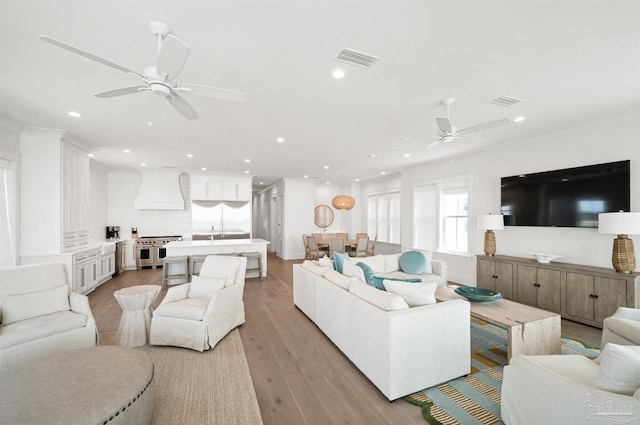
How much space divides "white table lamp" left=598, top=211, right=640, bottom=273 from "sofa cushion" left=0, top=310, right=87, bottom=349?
19.4ft

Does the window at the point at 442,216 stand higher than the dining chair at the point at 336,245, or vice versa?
the window at the point at 442,216

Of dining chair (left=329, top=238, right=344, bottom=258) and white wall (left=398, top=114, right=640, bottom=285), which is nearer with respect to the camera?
white wall (left=398, top=114, right=640, bottom=285)

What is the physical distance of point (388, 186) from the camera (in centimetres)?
907

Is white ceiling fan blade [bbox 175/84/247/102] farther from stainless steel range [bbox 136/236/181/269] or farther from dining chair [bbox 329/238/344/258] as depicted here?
stainless steel range [bbox 136/236/181/269]

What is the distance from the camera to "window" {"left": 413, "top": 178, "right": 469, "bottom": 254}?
6.04m

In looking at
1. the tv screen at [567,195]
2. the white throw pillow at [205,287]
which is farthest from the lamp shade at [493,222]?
the white throw pillow at [205,287]

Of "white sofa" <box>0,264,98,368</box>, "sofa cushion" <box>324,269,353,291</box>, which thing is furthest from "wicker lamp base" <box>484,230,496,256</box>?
"white sofa" <box>0,264,98,368</box>

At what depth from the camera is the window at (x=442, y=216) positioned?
6043 mm

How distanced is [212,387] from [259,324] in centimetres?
140

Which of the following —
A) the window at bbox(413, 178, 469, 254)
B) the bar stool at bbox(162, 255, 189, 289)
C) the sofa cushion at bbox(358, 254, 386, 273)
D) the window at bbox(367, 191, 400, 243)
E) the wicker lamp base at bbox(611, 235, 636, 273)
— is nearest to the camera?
the wicker lamp base at bbox(611, 235, 636, 273)

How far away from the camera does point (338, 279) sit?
3.18 m

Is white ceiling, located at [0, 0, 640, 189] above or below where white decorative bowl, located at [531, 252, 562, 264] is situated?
above

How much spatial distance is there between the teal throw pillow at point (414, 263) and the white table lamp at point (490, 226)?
1.18m

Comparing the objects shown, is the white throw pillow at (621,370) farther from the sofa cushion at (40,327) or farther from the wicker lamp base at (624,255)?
the sofa cushion at (40,327)
